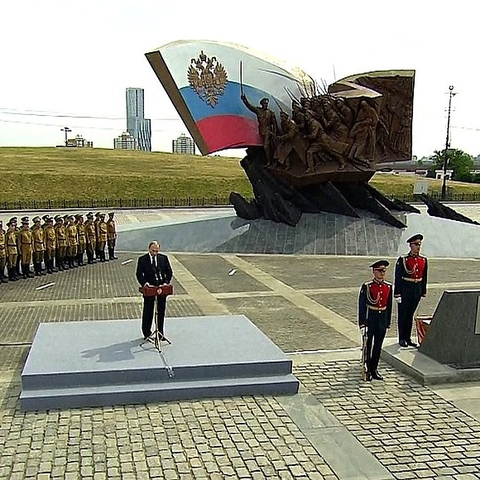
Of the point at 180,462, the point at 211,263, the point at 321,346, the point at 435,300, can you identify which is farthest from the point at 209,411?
the point at 211,263

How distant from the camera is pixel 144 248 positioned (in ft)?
59.8

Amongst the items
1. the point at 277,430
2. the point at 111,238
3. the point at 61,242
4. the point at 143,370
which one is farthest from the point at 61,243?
the point at 277,430

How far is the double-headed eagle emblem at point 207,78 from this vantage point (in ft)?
54.9

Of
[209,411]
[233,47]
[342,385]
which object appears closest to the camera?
[209,411]

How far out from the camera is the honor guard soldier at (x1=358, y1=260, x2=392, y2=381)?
684 centimetres

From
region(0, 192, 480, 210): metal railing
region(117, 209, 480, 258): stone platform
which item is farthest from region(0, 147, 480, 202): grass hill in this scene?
region(117, 209, 480, 258): stone platform

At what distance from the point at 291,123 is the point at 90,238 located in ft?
21.1

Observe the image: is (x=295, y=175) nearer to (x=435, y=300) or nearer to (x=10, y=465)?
(x=435, y=300)

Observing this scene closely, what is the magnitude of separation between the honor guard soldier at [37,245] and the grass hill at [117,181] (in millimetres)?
28280

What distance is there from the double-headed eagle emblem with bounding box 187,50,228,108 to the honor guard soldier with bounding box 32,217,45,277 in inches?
227

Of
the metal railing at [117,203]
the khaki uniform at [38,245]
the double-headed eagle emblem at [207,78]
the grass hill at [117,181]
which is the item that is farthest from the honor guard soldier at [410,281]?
the grass hill at [117,181]

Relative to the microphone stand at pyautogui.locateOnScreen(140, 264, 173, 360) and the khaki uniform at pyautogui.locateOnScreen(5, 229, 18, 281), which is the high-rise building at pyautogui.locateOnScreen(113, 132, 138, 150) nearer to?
the khaki uniform at pyautogui.locateOnScreen(5, 229, 18, 281)

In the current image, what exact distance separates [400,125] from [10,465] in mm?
16090

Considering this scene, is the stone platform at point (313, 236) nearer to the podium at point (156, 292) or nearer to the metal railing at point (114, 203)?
the podium at point (156, 292)
